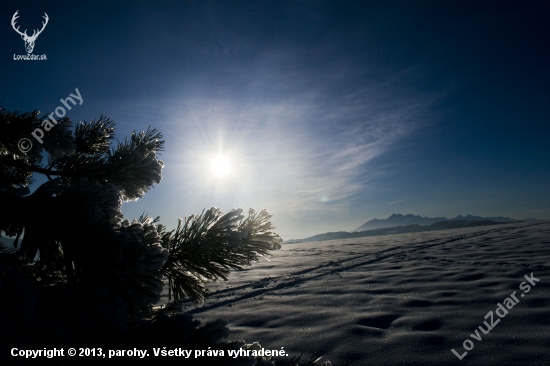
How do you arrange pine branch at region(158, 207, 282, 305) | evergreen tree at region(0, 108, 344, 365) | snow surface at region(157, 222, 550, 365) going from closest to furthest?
evergreen tree at region(0, 108, 344, 365)
pine branch at region(158, 207, 282, 305)
snow surface at region(157, 222, 550, 365)

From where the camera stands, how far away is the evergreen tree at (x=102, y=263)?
52 cm

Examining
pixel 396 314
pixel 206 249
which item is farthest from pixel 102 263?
pixel 396 314

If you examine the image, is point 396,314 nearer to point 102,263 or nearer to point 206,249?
point 206,249

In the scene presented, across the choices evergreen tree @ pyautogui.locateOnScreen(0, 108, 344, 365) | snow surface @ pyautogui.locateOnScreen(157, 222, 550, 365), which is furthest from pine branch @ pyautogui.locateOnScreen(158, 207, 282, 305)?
snow surface @ pyautogui.locateOnScreen(157, 222, 550, 365)

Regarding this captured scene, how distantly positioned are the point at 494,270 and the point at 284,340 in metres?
4.26

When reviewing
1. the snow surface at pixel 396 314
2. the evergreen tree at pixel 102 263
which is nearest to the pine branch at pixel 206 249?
the evergreen tree at pixel 102 263

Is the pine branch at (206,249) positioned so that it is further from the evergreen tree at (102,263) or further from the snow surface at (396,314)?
the snow surface at (396,314)

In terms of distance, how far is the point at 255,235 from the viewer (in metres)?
1.09

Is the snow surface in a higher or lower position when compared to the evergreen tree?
lower

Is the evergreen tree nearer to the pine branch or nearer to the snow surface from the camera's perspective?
the pine branch

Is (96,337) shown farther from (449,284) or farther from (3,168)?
(449,284)

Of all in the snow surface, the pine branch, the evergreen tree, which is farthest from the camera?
the snow surface

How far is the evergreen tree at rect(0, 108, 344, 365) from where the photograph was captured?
0.52 metres

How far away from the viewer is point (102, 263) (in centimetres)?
70
